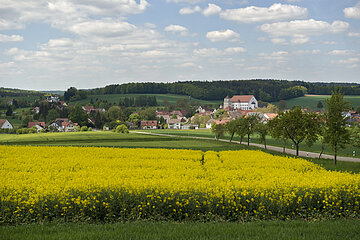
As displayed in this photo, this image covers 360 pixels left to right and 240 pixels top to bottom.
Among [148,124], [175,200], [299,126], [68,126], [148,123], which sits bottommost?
[68,126]

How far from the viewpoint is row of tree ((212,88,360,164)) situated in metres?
35.2

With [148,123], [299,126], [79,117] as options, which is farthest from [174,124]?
[299,126]

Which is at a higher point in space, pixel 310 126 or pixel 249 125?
pixel 310 126

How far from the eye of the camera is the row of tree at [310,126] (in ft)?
115

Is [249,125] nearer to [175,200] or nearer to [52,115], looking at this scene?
[175,200]

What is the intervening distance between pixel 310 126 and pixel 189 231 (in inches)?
1689

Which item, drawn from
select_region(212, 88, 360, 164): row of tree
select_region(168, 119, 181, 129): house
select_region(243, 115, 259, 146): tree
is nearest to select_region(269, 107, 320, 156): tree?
select_region(212, 88, 360, 164): row of tree

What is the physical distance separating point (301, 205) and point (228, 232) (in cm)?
518

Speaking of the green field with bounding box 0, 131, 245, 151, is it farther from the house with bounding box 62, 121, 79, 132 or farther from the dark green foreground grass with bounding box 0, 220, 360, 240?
the house with bounding box 62, 121, 79, 132

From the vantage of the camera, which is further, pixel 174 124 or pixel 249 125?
pixel 174 124

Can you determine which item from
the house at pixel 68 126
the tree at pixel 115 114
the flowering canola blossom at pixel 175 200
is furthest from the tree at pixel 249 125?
the house at pixel 68 126

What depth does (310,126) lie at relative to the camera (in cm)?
4984

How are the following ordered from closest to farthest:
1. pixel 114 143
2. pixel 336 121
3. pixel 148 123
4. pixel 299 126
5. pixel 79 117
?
pixel 336 121, pixel 299 126, pixel 114 143, pixel 79 117, pixel 148 123

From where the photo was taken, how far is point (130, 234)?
11.0m
